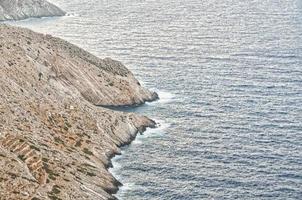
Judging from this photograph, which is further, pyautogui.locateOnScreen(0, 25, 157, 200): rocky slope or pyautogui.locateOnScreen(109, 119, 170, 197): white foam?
pyautogui.locateOnScreen(109, 119, 170, 197): white foam

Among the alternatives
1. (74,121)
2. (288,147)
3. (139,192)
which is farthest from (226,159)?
(74,121)

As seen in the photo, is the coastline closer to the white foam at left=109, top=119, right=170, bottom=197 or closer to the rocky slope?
the rocky slope

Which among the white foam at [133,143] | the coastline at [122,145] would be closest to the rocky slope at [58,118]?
the coastline at [122,145]

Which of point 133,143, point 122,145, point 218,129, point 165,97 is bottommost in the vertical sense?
point 122,145

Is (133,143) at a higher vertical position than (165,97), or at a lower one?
lower

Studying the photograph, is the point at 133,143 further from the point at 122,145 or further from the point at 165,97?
the point at 165,97

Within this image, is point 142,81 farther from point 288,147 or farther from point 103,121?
point 288,147

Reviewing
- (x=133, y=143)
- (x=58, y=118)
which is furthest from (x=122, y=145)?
(x=58, y=118)

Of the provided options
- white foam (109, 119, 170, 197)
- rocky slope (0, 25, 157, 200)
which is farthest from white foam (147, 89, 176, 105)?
white foam (109, 119, 170, 197)
